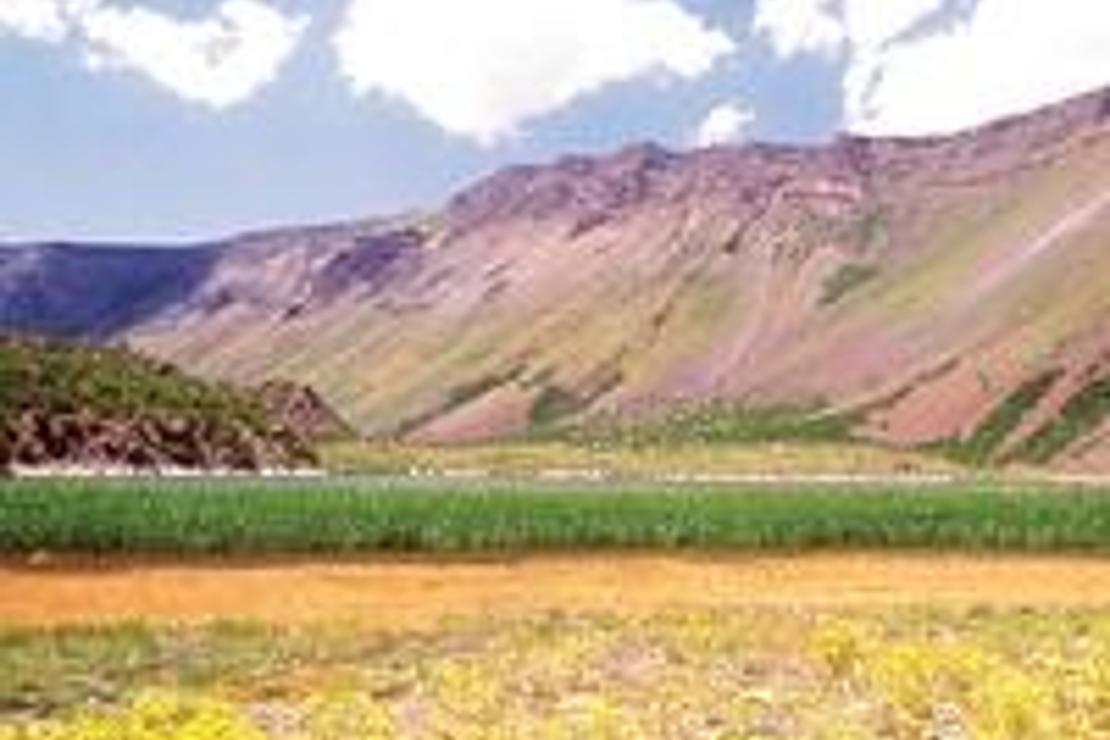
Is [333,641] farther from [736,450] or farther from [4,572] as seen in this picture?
[736,450]

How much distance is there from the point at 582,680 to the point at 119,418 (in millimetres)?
103959

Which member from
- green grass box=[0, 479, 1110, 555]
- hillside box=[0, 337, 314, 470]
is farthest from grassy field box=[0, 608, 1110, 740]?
hillside box=[0, 337, 314, 470]

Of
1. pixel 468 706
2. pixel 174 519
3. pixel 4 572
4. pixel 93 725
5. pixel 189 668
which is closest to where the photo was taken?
pixel 93 725

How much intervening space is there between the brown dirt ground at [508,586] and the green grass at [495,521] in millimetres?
2571

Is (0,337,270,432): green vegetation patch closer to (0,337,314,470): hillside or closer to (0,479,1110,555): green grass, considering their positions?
(0,337,314,470): hillside

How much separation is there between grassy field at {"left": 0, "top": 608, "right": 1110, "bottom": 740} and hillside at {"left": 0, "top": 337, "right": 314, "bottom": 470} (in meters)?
76.5

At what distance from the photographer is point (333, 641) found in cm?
4344

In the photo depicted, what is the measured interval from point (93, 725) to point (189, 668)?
14.6m

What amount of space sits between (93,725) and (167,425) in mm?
111232

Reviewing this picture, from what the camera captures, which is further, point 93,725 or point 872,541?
point 872,541

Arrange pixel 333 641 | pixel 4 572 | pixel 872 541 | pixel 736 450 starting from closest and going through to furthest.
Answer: pixel 333 641, pixel 4 572, pixel 872 541, pixel 736 450

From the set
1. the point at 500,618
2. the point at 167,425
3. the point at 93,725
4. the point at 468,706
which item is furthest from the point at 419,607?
the point at 167,425

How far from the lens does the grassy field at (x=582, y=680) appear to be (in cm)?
2578

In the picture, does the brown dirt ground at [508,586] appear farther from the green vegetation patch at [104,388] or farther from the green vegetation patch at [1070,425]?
the green vegetation patch at [1070,425]
